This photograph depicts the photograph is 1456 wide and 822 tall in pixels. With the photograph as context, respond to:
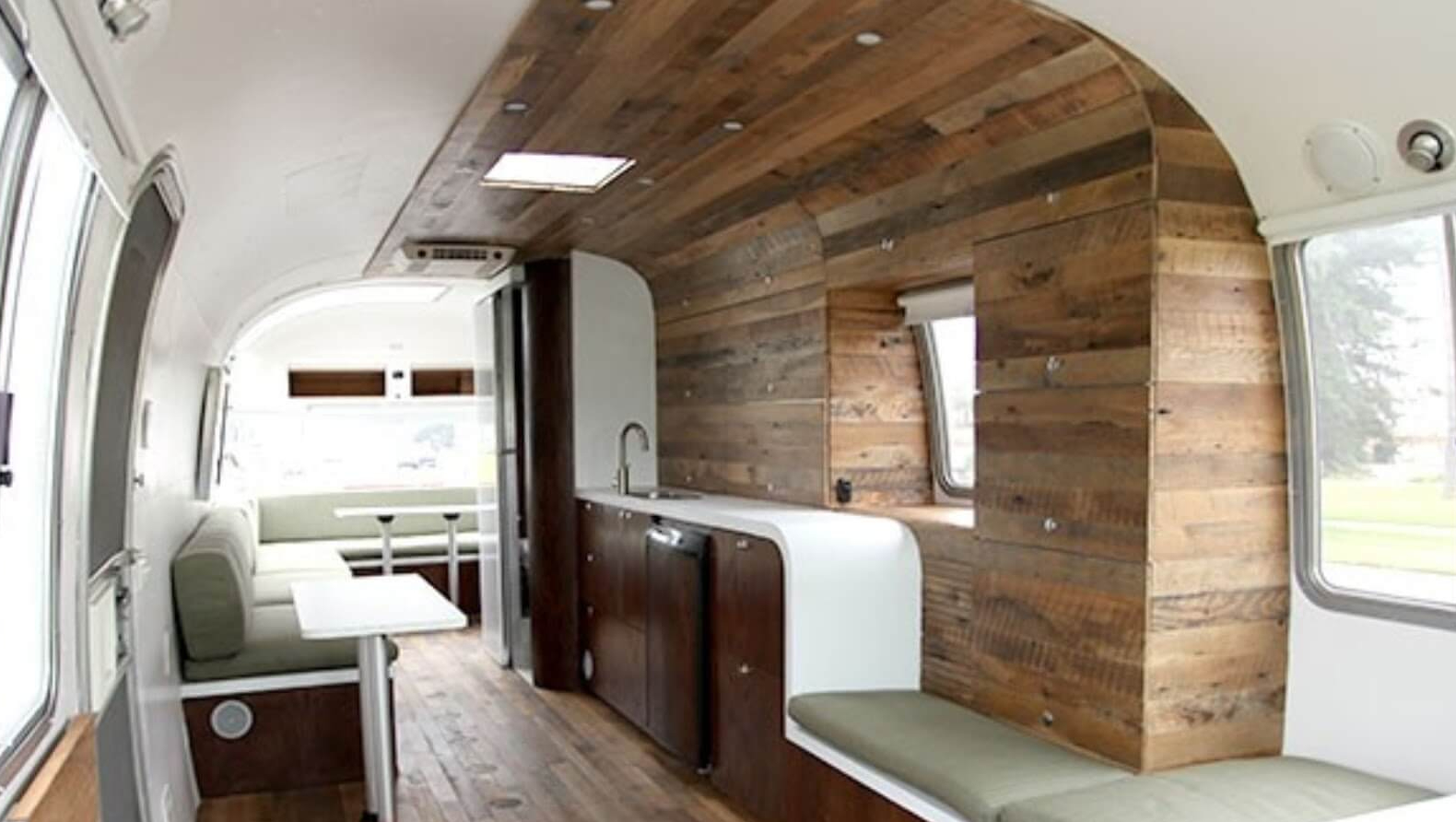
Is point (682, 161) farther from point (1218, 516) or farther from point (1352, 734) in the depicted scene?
point (1352, 734)

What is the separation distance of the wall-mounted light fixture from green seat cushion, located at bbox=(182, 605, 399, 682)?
9.78 ft

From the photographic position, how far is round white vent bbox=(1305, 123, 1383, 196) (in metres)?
2.16

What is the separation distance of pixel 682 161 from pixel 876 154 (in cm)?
75

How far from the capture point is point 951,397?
13.5 ft

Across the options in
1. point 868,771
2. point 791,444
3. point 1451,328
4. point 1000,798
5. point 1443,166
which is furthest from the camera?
point 791,444

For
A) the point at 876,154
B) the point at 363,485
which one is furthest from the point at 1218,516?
the point at 363,485

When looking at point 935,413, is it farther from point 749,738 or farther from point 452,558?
point 452,558

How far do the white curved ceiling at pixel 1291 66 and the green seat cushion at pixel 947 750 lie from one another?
1.49 m

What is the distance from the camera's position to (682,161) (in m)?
3.79

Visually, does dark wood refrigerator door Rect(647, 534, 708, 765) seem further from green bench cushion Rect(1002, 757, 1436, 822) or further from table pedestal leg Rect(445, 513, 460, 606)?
table pedestal leg Rect(445, 513, 460, 606)

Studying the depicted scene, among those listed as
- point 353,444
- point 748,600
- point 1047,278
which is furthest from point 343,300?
point 1047,278

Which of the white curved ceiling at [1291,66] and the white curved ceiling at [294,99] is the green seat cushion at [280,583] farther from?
the white curved ceiling at [1291,66]

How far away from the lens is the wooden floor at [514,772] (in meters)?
4.02

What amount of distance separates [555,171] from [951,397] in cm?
177
